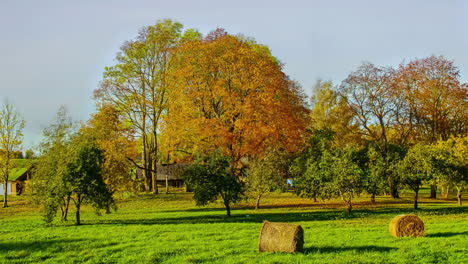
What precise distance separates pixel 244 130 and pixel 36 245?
816 inches

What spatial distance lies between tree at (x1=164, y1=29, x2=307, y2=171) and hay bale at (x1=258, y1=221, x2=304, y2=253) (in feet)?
66.0

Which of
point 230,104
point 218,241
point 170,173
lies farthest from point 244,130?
point 170,173

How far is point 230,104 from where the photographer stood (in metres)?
36.2

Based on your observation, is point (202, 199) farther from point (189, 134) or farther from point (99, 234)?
point (189, 134)

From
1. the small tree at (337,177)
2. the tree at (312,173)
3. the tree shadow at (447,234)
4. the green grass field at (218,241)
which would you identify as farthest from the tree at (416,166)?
the tree shadow at (447,234)

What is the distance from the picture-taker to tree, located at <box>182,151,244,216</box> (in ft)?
90.3

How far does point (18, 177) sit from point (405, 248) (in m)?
66.5

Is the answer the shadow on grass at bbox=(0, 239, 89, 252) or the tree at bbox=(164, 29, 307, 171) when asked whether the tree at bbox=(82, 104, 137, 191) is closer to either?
the tree at bbox=(164, 29, 307, 171)

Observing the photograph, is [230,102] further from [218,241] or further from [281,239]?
[281,239]

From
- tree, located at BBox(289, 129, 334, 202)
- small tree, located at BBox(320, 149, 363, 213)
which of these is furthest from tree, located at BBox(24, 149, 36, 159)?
small tree, located at BBox(320, 149, 363, 213)

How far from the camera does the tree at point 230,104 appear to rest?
35.5 metres

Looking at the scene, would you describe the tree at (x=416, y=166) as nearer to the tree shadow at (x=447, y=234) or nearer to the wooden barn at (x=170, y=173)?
the tree shadow at (x=447, y=234)

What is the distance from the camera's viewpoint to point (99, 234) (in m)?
20.4

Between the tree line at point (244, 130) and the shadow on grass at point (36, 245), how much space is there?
17.8 ft
